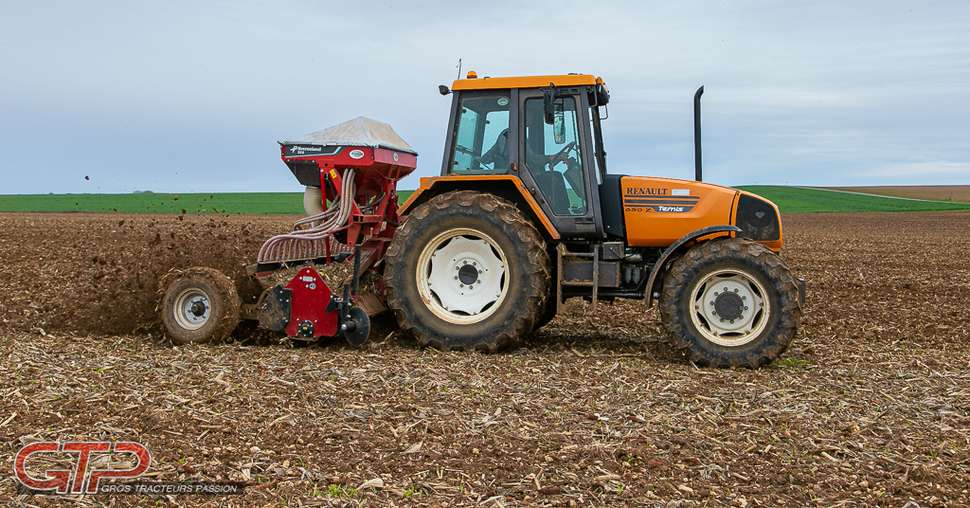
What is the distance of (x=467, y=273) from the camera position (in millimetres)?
8203

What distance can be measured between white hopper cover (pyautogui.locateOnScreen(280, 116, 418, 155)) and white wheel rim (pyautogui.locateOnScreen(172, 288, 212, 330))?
1.67 meters

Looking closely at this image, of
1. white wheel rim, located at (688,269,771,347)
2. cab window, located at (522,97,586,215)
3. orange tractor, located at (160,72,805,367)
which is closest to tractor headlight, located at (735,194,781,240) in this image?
orange tractor, located at (160,72,805,367)

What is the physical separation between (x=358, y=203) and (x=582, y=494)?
16.6 feet

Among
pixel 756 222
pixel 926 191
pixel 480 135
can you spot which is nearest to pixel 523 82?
pixel 480 135

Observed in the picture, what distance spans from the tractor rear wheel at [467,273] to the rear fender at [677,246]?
36.0 inches

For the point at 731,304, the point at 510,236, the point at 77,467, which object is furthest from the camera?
the point at 510,236

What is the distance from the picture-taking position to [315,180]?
8789 millimetres

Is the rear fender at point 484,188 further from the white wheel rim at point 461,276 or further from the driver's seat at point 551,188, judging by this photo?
the white wheel rim at point 461,276

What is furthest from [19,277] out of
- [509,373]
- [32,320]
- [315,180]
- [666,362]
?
[666,362]

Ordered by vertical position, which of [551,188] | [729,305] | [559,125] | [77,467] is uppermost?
[559,125]

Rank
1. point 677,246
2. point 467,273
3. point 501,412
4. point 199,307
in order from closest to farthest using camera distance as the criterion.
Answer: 1. point 501,412
2. point 677,246
3. point 467,273
4. point 199,307

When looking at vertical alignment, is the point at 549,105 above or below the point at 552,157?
above

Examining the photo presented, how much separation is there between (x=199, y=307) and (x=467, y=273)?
256 centimetres

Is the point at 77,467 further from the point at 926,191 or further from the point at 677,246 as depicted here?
the point at 926,191
